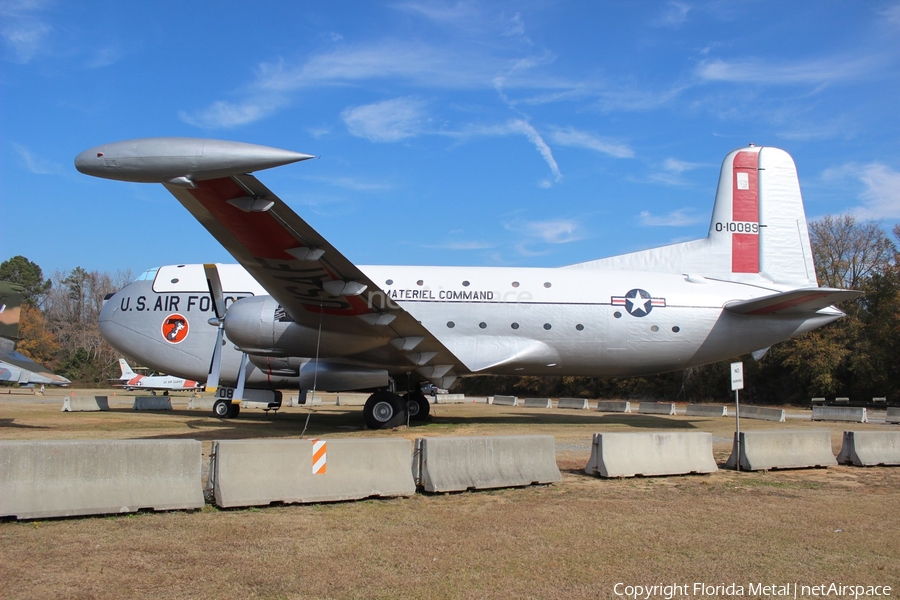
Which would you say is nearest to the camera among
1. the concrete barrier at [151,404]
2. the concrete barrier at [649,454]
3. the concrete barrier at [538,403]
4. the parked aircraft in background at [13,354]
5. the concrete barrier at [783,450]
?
the concrete barrier at [649,454]

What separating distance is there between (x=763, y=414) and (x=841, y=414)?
3112 mm

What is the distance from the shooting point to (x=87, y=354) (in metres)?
64.4

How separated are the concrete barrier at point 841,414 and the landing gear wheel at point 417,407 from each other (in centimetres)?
1639

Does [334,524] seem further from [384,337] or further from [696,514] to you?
[384,337]

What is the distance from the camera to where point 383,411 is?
15523 mm

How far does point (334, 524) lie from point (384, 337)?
8.25 metres

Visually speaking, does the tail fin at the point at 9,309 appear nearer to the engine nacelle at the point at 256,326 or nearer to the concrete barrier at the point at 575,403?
Answer: the engine nacelle at the point at 256,326

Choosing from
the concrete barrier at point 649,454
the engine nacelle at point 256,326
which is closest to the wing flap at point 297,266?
the engine nacelle at point 256,326

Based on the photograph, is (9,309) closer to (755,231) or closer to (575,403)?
(755,231)

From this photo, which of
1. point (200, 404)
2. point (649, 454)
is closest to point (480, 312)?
point (649, 454)

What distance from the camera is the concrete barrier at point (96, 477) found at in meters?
6.04

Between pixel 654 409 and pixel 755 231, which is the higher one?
pixel 755 231

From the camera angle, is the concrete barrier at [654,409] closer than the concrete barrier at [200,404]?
No

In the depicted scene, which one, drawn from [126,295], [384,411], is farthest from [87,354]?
[384,411]
